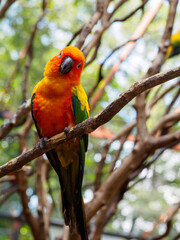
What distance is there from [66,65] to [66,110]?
31 cm

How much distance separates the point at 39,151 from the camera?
61.4 inches

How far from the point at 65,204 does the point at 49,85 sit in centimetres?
84

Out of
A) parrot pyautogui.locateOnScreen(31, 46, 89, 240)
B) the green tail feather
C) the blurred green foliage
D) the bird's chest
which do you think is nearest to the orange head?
parrot pyautogui.locateOnScreen(31, 46, 89, 240)

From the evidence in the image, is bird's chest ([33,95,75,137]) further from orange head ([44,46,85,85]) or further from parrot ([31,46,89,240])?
orange head ([44,46,85,85])

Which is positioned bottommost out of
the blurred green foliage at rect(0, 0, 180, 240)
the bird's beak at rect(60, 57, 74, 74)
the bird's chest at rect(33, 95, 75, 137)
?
the bird's chest at rect(33, 95, 75, 137)

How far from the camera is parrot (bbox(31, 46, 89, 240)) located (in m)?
1.91

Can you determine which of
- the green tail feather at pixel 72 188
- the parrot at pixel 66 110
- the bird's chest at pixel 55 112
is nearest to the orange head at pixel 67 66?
the parrot at pixel 66 110

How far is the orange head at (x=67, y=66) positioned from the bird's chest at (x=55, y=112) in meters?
0.16

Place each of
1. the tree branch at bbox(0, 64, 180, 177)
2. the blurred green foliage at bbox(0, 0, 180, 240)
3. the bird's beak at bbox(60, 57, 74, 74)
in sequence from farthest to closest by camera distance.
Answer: the blurred green foliage at bbox(0, 0, 180, 240) → the bird's beak at bbox(60, 57, 74, 74) → the tree branch at bbox(0, 64, 180, 177)

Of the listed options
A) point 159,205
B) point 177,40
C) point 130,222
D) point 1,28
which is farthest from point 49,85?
point 1,28

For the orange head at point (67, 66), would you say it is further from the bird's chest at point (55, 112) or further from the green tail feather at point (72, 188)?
the green tail feather at point (72, 188)

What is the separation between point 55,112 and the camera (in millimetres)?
1900

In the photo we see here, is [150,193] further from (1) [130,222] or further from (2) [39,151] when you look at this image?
(2) [39,151]

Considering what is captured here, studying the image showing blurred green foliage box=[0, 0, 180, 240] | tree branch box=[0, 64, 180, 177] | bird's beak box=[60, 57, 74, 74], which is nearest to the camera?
tree branch box=[0, 64, 180, 177]
